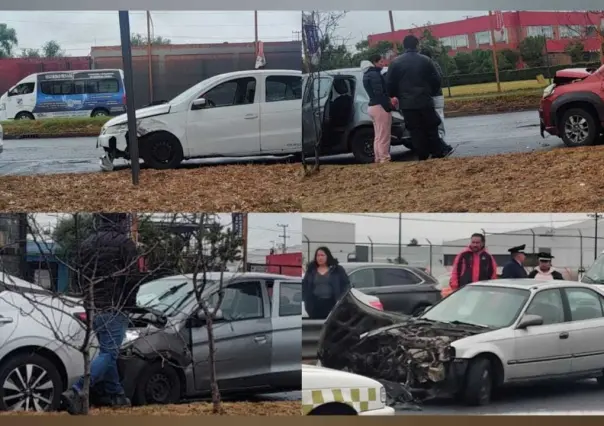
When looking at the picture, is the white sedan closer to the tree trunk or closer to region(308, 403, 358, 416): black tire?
region(308, 403, 358, 416): black tire

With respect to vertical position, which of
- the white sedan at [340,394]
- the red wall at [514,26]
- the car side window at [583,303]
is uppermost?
the red wall at [514,26]

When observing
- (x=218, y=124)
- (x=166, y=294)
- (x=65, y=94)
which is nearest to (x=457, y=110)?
(x=218, y=124)

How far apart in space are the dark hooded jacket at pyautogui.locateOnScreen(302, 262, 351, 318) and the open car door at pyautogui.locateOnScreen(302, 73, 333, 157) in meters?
1.30

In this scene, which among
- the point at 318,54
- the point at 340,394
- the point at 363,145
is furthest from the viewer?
the point at 363,145

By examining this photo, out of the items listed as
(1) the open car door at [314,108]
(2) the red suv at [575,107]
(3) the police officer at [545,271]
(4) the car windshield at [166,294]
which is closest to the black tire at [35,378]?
(4) the car windshield at [166,294]

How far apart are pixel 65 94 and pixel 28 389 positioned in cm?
277

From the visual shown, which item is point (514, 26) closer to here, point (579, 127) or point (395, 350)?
point (579, 127)

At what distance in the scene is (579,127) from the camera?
7.92 m

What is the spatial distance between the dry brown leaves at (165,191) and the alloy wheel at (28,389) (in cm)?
145

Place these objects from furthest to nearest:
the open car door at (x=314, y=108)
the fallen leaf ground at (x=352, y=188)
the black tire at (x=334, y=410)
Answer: the open car door at (x=314, y=108) < the fallen leaf ground at (x=352, y=188) < the black tire at (x=334, y=410)

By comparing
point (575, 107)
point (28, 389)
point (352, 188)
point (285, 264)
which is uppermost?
point (575, 107)

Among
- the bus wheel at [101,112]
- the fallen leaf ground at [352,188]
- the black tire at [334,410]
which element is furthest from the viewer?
the bus wheel at [101,112]

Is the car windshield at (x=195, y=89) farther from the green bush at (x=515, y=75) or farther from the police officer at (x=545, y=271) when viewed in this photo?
the police officer at (x=545, y=271)

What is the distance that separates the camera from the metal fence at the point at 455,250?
23.9ft
